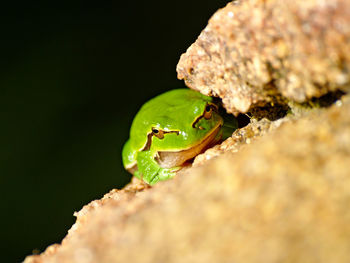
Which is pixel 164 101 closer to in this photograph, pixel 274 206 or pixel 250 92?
pixel 250 92

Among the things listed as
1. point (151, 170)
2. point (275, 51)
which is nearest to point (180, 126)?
point (151, 170)

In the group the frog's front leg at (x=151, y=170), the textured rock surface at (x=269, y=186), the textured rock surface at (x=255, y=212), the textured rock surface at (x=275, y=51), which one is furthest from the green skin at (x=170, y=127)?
the textured rock surface at (x=255, y=212)

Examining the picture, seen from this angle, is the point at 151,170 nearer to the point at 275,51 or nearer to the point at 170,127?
the point at 170,127

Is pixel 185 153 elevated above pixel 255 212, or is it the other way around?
pixel 255 212

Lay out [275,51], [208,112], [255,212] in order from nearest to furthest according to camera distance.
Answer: [255,212]
[275,51]
[208,112]

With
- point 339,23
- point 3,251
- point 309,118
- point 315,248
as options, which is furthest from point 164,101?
point 3,251

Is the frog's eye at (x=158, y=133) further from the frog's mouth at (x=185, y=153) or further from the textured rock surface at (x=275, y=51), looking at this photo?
the textured rock surface at (x=275, y=51)
